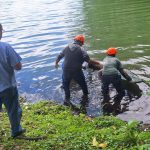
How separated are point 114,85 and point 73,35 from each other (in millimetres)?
11750

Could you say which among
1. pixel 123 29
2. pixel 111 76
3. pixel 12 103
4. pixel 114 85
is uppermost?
pixel 12 103

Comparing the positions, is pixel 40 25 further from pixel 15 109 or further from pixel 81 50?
pixel 15 109

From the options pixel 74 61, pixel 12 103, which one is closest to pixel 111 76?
pixel 74 61

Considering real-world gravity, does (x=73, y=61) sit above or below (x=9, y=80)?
below

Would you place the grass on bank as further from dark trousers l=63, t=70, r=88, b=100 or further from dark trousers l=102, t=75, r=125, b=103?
dark trousers l=102, t=75, r=125, b=103

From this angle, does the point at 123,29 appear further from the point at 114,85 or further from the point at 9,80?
the point at 9,80

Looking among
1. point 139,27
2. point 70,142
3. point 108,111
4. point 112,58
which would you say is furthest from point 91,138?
point 139,27

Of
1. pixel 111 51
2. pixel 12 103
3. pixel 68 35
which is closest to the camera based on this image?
pixel 12 103

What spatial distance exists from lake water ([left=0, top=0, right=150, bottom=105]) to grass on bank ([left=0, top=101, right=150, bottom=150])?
3.39 meters

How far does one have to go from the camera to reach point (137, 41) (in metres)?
21.7

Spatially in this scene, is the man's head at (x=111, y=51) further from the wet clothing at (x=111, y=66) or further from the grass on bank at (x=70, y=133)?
the grass on bank at (x=70, y=133)

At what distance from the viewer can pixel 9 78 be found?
794 centimetres

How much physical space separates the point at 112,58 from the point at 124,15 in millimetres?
18457

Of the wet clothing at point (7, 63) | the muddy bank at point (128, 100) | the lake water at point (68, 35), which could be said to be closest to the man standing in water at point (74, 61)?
the muddy bank at point (128, 100)
